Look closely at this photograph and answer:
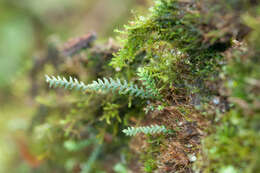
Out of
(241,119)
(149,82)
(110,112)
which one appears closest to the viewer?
(241,119)

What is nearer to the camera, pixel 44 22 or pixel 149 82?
pixel 149 82

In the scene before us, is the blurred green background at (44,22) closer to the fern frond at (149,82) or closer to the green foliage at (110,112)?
the green foliage at (110,112)

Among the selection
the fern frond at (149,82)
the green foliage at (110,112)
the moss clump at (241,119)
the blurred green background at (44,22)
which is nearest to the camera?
the moss clump at (241,119)

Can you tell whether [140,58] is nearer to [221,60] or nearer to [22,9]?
[221,60]

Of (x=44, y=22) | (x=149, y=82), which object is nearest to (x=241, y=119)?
(x=149, y=82)

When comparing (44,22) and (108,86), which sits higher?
(44,22)

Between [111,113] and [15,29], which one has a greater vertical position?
[15,29]

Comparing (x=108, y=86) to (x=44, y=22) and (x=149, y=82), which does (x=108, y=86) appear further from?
(x=44, y=22)

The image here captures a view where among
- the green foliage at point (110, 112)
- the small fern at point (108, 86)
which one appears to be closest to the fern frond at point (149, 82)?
the small fern at point (108, 86)

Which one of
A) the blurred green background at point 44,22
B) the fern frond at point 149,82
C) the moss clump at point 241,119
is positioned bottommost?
the moss clump at point 241,119

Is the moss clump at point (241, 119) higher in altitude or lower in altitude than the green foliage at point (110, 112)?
lower

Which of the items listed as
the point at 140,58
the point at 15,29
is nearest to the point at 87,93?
the point at 140,58
